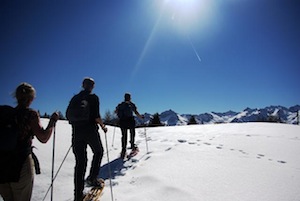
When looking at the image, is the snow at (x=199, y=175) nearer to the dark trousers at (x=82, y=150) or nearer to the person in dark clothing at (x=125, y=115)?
the dark trousers at (x=82, y=150)

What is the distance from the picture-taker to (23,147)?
2.32m

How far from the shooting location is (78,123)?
3.98 meters

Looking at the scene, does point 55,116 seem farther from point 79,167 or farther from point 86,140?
point 79,167

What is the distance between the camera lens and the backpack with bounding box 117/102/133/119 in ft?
24.1

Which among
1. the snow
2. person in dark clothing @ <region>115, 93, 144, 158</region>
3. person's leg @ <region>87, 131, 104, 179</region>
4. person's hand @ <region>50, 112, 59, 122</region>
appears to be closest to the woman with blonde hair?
person's hand @ <region>50, 112, 59, 122</region>

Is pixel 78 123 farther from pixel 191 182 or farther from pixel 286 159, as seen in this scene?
pixel 286 159

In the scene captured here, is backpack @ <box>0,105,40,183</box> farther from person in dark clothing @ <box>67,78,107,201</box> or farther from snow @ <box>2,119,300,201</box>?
snow @ <box>2,119,300,201</box>

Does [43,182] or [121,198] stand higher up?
[43,182]

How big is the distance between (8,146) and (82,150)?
1.91 metres

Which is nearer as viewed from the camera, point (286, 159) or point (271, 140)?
point (286, 159)

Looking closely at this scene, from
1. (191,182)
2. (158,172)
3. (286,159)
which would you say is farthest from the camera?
(286,159)

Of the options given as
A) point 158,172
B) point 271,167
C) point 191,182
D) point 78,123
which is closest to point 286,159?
point 271,167

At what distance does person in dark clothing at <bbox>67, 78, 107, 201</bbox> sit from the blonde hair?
1.55 metres

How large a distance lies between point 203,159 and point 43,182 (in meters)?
4.89
